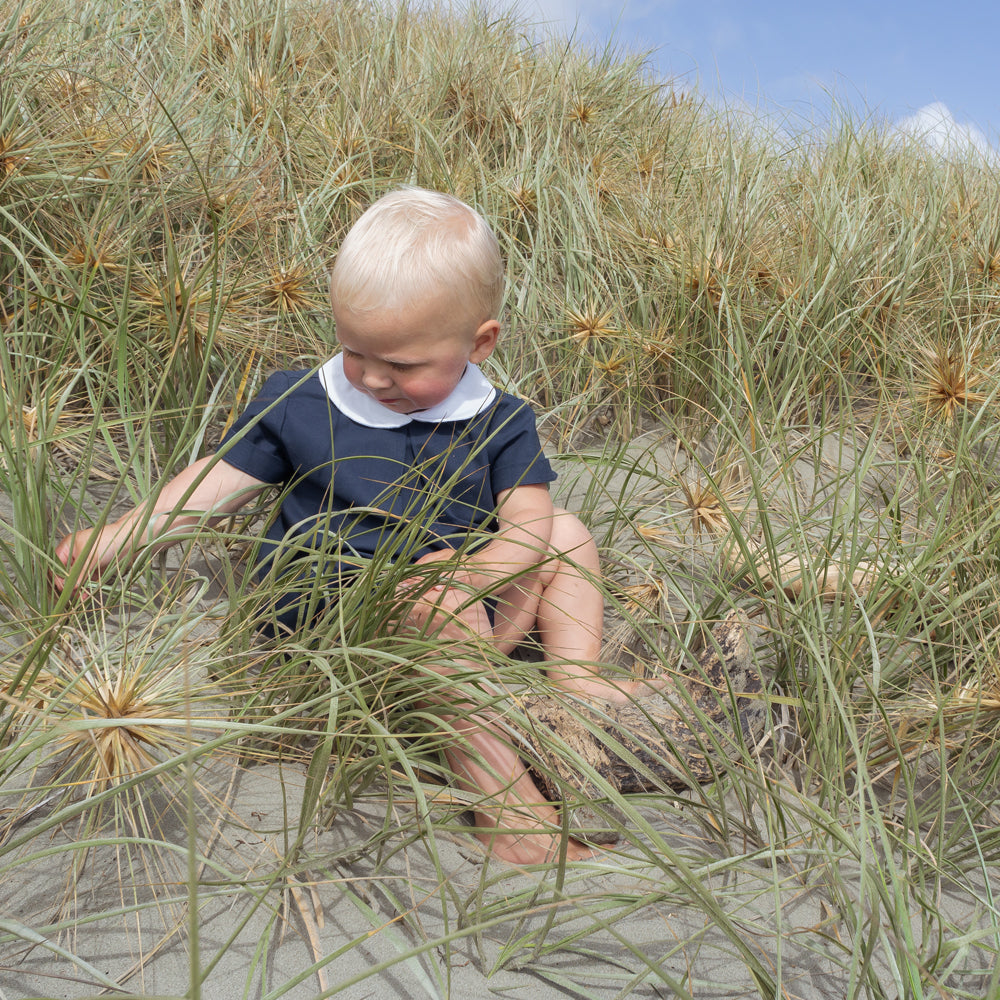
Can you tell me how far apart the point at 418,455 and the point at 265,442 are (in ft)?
0.98

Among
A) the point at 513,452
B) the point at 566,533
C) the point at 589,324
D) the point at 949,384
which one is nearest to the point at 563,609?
the point at 566,533

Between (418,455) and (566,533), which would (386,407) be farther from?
(566,533)

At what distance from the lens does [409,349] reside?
147 cm

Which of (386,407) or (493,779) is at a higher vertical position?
(386,407)

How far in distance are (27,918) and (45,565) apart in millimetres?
485

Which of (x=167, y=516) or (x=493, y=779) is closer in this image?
(x=493, y=779)

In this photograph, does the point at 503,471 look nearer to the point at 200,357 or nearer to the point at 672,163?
the point at 200,357

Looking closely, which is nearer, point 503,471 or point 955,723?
point 955,723

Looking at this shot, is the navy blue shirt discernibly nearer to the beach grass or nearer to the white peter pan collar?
the white peter pan collar

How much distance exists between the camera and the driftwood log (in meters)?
1.26

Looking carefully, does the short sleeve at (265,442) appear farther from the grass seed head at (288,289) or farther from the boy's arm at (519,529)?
the grass seed head at (288,289)

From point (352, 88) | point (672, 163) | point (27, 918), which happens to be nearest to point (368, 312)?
point (27, 918)

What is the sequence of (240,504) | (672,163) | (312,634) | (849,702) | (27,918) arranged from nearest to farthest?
(27,918)
(312,634)
(849,702)
(240,504)
(672,163)

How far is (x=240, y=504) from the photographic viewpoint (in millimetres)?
1634
